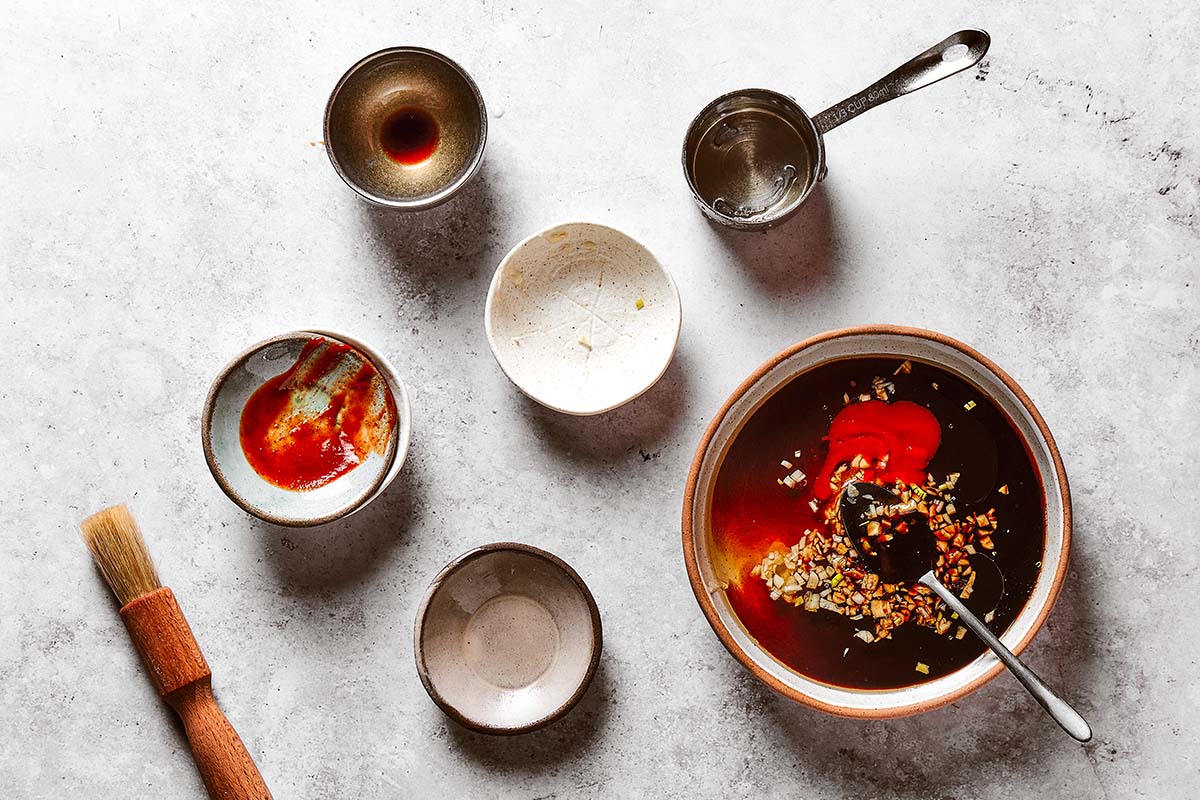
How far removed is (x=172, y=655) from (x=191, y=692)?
0.37 feet

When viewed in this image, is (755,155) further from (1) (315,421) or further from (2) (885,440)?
(1) (315,421)

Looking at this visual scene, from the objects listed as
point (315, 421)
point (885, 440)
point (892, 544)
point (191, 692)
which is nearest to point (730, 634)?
point (892, 544)

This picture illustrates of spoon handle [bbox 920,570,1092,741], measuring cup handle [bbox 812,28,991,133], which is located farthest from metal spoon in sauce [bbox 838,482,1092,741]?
measuring cup handle [bbox 812,28,991,133]

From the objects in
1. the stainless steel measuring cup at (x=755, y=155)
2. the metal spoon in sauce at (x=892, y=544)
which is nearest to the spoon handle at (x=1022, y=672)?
A: the metal spoon in sauce at (x=892, y=544)

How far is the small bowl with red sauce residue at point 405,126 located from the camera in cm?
272

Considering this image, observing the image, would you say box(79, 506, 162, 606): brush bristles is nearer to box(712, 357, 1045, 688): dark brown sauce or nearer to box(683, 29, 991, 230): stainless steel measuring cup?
box(712, 357, 1045, 688): dark brown sauce

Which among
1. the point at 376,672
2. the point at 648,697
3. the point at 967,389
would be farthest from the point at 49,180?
the point at 967,389

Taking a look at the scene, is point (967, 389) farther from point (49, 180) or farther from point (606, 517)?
point (49, 180)

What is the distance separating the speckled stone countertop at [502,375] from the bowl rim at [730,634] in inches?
9.7

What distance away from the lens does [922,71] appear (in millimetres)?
2527

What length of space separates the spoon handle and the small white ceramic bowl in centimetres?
93

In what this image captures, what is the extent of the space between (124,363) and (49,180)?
0.56m

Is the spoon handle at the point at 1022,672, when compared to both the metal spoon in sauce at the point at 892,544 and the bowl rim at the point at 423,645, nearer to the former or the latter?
the metal spoon in sauce at the point at 892,544

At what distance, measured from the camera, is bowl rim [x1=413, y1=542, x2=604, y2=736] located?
2582 millimetres
